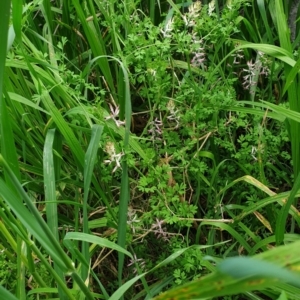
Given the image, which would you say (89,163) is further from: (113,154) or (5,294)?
(5,294)

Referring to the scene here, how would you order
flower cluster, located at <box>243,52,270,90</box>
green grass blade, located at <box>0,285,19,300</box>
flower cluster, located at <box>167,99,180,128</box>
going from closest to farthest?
1. green grass blade, located at <box>0,285,19,300</box>
2. flower cluster, located at <box>167,99,180,128</box>
3. flower cluster, located at <box>243,52,270,90</box>

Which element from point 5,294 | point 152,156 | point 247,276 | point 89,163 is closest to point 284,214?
point 152,156

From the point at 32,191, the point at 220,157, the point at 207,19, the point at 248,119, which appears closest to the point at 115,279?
the point at 32,191

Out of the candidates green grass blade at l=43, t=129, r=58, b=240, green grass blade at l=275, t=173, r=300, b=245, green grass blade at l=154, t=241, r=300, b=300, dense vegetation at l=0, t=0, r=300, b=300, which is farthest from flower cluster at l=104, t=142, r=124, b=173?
green grass blade at l=154, t=241, r=300, b=300

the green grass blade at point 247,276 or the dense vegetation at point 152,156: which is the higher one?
the green grass blade at point 247,276


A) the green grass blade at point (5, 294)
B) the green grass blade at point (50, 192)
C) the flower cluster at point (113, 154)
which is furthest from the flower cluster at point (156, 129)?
the green grass blade at point (5, 294)

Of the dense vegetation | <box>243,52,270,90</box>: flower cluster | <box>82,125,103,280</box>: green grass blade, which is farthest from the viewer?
<box>243,52,270,90</box>: flower cluster

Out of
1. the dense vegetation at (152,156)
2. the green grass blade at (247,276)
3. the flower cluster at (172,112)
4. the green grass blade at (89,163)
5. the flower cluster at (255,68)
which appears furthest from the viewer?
the flower cluster at (255,68)

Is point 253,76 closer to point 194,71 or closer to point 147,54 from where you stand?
point 194,71

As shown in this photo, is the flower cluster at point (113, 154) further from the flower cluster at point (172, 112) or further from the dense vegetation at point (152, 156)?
the flower cluster at point (172, 112)

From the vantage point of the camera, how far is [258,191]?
131cm

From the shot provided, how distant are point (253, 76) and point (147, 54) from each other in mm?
332

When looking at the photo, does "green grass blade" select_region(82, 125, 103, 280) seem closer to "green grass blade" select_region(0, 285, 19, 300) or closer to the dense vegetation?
the dense vegetation

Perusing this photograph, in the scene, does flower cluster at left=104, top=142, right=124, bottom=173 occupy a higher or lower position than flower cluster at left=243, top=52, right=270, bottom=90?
lower
